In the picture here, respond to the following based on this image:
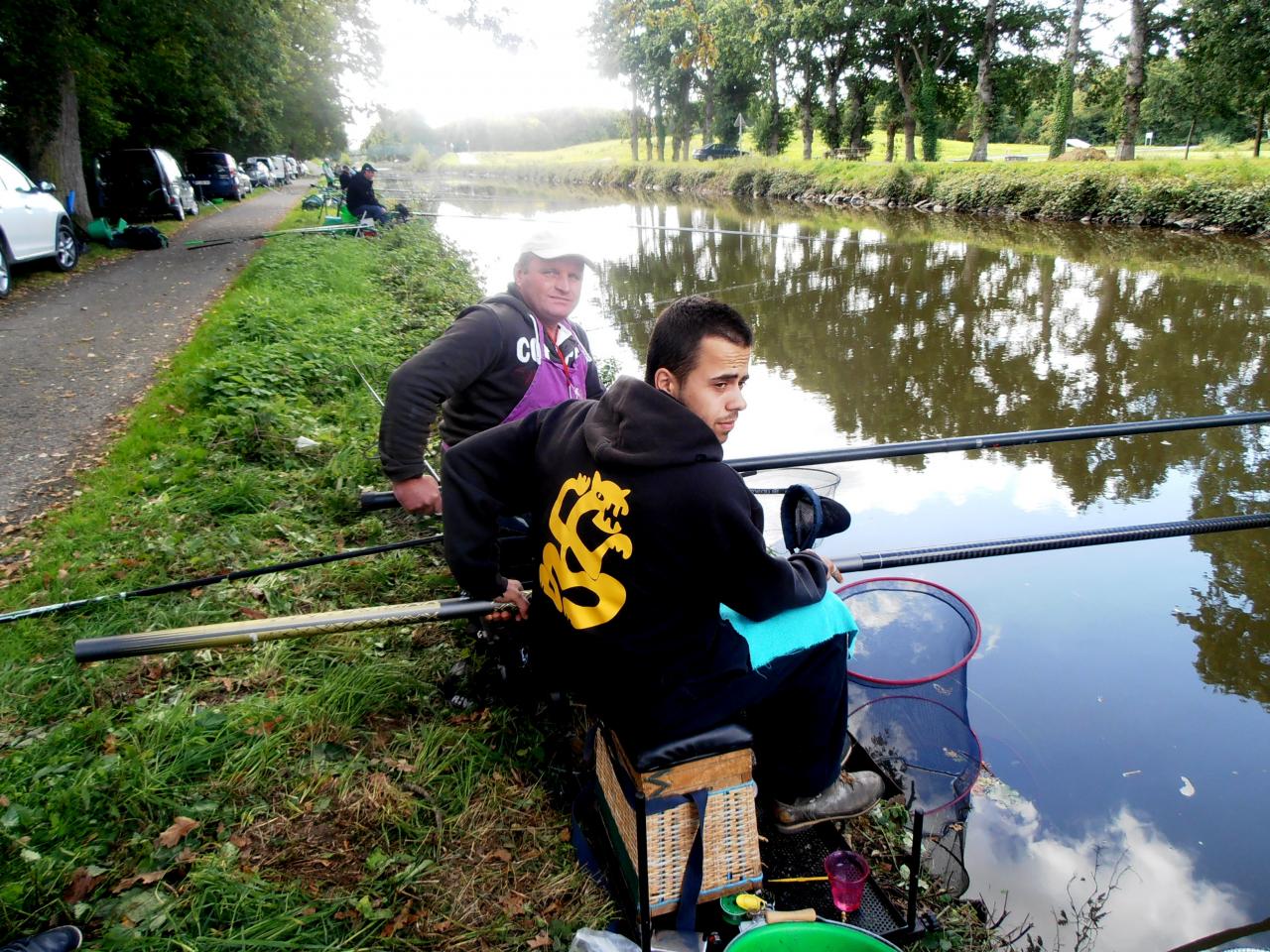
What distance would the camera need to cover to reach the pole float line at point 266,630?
7.10 feet

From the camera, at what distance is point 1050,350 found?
8891 mm

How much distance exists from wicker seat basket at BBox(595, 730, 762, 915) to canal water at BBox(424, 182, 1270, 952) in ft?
4.29

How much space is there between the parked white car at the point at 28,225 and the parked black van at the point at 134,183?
7.60m

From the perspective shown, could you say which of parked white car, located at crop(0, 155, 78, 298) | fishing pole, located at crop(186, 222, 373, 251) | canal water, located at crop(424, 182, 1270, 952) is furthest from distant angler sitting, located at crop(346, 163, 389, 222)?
parked white car, located at crop(0, 155, 78, 298)

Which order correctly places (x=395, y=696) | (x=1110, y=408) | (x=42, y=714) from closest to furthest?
1. (x=42, y=714)
2. (x=395, y=696)
3. (x=1110, y=408)

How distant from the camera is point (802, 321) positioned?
34.8 ft

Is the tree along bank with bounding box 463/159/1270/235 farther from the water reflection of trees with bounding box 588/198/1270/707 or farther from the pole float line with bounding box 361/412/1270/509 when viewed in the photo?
the pole float line with bounding box 361/412/1270/509

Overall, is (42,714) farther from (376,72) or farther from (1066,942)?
(376,72)

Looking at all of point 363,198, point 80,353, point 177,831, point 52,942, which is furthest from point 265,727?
point 363,198

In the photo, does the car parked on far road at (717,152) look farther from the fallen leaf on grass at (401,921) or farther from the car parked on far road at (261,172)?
the fallen leaf on grass at (401,921)

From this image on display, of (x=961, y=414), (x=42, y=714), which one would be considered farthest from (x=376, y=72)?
(x=42, y=714)

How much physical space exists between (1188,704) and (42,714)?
185 inches

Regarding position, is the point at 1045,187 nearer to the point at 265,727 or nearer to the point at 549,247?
the point at 549,247

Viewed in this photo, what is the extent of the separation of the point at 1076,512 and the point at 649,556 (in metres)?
4.76
